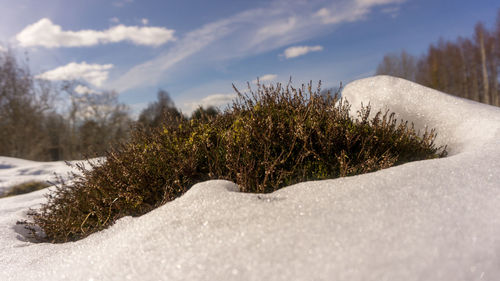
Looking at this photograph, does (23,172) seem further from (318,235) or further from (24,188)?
(318,235)

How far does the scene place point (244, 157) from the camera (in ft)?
8.34

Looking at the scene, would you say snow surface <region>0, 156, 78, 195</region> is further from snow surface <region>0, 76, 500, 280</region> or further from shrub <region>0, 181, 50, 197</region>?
snow surface <region>0, 76, 500, 280</region>

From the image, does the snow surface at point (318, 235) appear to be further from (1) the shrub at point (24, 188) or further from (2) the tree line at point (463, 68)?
(2) the tree line at point (463, 68)

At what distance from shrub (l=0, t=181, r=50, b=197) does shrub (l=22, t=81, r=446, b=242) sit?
4.09m

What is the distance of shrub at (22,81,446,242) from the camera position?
2.50m

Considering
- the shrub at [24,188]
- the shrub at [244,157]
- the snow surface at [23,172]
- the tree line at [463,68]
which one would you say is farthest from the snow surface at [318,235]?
the tree line at [463,68]

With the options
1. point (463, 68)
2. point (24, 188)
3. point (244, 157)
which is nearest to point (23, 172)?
point (24, 188)

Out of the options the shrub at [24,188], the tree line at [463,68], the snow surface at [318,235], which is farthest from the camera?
the tree line at [463,68]

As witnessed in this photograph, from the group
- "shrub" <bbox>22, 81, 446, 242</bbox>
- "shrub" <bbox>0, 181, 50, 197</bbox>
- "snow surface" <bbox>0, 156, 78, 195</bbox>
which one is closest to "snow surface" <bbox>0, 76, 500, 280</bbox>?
"shrub" <bbox>22, 81, 446, 242</bbox>

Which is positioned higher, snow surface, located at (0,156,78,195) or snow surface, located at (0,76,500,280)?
snow surface, located at (0,156,78,195)

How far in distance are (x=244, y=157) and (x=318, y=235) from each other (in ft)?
3.60

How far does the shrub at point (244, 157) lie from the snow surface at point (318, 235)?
0.26 m

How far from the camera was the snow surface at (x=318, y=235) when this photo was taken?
1.44 m

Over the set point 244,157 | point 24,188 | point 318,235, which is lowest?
point 318,235
